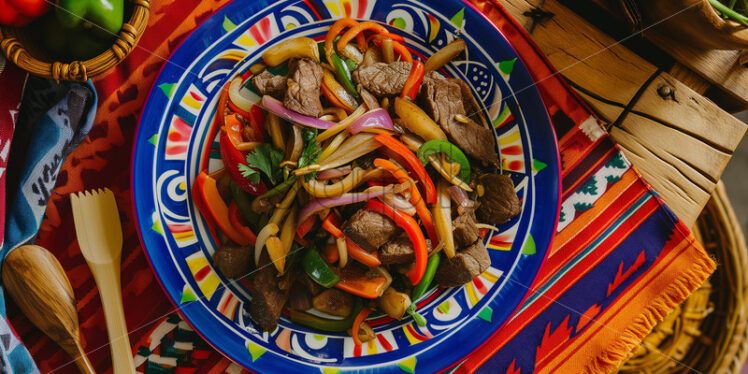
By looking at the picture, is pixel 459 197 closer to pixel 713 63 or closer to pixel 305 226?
pixel 305 226

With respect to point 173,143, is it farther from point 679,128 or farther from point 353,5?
point 679,128

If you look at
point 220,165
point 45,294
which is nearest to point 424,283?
point 220,165

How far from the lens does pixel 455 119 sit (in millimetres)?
2293

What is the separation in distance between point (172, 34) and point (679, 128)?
269cm

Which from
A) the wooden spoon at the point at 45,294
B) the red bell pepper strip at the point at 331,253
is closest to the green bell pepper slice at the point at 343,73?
the red bell pepper strip at the point at 331,253

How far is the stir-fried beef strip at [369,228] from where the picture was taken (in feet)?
6.88

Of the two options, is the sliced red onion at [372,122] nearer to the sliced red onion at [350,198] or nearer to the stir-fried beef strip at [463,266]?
the sliced red onion at [350,198]

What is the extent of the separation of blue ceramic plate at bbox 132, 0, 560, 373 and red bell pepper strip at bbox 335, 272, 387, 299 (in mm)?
214

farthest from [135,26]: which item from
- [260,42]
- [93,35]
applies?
[260,42]

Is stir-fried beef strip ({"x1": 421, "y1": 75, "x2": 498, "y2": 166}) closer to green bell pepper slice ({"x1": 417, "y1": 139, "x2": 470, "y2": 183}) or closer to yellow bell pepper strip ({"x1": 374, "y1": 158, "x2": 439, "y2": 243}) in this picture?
green bell pepper slice ({"x1": 417, "y1": 139, "x2": 470, "y2": 183})

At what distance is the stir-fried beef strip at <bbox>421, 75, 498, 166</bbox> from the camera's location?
227 centimetres

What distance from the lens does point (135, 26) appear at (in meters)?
2.03

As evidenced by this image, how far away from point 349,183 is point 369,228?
22 centimetres

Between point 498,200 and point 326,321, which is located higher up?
point 498,200
